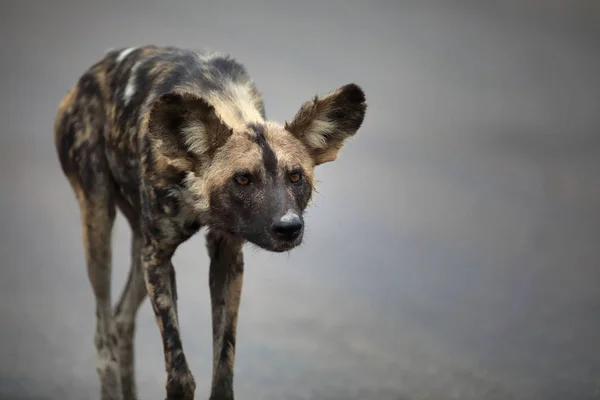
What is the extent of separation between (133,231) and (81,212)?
54 cm

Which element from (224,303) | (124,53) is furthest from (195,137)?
(124,53)

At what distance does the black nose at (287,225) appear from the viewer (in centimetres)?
883

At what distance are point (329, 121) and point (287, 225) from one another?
1.13 m

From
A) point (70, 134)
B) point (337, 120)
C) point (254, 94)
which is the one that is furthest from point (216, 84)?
point (70, 134)

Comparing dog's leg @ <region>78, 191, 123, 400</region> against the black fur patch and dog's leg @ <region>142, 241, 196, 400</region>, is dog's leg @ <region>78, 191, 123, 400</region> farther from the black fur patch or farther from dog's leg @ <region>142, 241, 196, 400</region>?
the black fur patch

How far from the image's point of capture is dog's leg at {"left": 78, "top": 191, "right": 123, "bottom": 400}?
441 inches

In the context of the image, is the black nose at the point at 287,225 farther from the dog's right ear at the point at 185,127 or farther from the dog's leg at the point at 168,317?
the dog's leg at the point at 168,317

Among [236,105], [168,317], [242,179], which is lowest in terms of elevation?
[168,317]

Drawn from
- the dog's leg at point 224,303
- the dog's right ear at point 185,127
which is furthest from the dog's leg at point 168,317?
the dog's right ear at point 185,127

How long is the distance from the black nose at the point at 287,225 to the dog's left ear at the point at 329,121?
2.86 feet

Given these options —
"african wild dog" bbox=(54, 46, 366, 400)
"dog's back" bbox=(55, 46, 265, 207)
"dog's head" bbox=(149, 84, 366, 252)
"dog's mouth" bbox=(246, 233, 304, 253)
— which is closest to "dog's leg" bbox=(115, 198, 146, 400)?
"african wild dog" bbox=(54, 46, 366, 400)

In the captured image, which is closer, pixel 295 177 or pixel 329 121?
pixel 295 177

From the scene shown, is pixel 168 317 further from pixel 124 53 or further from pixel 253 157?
pixel 124 53

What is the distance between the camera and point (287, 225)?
883cm
